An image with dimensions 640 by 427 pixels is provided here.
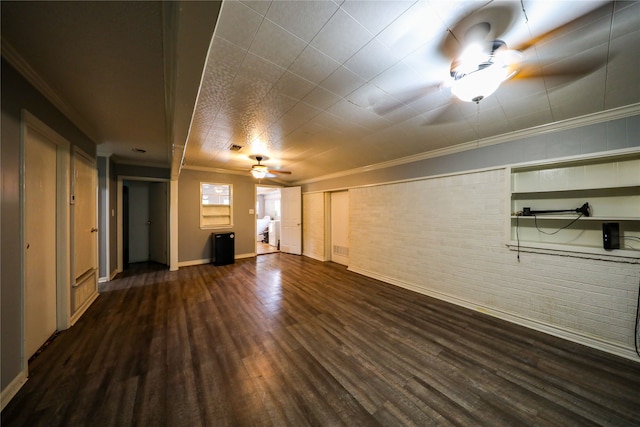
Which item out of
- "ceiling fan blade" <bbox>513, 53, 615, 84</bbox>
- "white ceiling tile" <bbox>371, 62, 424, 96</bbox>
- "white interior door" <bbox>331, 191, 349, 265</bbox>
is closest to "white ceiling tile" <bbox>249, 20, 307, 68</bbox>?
"white ceiling tile" <bbox>371, 62, 424, 96</bbox>

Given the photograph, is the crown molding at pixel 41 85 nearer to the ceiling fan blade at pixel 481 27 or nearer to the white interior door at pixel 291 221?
the ceiling fan blade at pixel 481 27

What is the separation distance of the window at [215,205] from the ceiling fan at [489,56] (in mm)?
5468

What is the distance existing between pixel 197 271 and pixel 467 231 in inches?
207

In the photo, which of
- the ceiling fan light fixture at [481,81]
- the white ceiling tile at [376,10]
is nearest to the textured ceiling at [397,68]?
the white ceiling tile at [376,10]

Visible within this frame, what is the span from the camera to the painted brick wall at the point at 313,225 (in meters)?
5.73

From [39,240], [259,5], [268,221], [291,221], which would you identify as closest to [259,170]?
[291,221]

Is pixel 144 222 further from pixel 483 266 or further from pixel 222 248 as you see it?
pixel 483 266

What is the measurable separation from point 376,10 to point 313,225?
5100 mm

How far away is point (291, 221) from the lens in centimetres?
646

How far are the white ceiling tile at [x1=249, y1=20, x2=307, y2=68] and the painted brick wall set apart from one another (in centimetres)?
423

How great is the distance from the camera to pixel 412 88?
1.88 m

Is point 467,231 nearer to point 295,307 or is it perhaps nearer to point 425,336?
point 425,336

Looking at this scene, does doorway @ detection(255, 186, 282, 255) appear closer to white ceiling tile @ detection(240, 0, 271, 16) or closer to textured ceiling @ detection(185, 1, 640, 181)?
textured ceiling @ detection(185, 1, 640, 181)

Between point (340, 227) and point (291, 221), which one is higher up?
point (291, 221)
